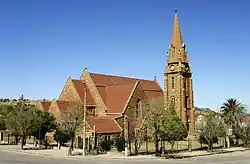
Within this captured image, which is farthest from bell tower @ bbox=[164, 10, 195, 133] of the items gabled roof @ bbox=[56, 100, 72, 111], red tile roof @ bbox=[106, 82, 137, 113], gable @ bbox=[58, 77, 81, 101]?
gabled roof @ bbox=[56, 100, 72, 111]

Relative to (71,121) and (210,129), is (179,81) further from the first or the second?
(71,121)

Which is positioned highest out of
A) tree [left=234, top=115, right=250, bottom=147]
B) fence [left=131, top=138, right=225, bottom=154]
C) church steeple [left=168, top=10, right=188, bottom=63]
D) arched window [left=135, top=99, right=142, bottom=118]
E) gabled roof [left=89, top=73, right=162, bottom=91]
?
church steeple [left=168, top=10, right=188, bottom=63]

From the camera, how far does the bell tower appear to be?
68.8 meters

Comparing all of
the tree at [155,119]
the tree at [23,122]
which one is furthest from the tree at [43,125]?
the tree at [155,119]

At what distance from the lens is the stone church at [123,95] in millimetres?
57188

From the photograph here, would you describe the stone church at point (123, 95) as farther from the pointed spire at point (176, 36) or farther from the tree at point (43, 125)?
the tree at point (43, 125)

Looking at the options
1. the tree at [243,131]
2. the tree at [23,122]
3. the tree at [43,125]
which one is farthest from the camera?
the tree at [243,131]

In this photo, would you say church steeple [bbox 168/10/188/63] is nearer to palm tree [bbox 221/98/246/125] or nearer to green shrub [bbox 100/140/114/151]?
palm tree [bbox 221/98/246/125]

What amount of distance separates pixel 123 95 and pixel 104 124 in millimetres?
9340

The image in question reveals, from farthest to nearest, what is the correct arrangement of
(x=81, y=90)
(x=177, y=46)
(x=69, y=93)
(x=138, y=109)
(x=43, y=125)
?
(x=177, y=46)
(x=69, y=93)
(x=81, y=90)
(x=138, y=109)
(x=43, y=125)

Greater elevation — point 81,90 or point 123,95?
point 81,90

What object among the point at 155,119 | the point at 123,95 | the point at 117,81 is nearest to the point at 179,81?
the point at 117,81

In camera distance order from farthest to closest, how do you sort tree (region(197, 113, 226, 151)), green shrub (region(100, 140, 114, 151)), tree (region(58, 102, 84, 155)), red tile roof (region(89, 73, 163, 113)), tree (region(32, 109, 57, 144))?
1. red tile roof (region(89, 73, 163, 113))
2. tree (region(32, 109, 57, 144))
3. tree (region(197, 113, 226, 151))
4. green shrub (region(100, 140, 114, 151))
5. tree (region(58, 102, 84, 155))

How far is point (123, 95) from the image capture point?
201 feet
